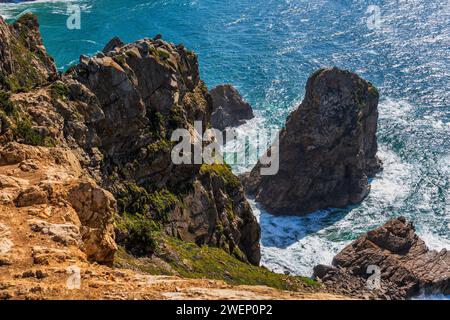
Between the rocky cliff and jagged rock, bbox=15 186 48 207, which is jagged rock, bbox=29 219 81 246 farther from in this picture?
the rocky cliff

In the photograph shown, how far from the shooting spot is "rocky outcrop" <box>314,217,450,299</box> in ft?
230

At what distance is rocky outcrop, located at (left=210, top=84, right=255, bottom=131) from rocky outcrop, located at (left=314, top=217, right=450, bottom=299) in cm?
4762

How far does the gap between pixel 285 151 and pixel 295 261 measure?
79.5 feet

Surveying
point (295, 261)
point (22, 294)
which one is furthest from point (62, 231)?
point (295, 261)

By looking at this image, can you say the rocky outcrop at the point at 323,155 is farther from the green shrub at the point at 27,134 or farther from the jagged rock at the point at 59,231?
the jagged rock at the point at 59,231

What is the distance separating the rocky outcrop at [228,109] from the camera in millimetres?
118812

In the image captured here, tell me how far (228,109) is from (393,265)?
56.0 meters

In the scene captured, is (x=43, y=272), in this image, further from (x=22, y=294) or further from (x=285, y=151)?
(x=285, y=151)

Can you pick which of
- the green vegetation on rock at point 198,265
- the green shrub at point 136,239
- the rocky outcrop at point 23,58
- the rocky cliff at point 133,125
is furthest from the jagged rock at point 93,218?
the rocky outcrop at point 23,58

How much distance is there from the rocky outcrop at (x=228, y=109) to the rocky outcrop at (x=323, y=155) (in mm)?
23544

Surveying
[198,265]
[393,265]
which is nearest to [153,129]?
[198,265]

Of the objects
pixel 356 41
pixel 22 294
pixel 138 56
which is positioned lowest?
pixel 22 294
